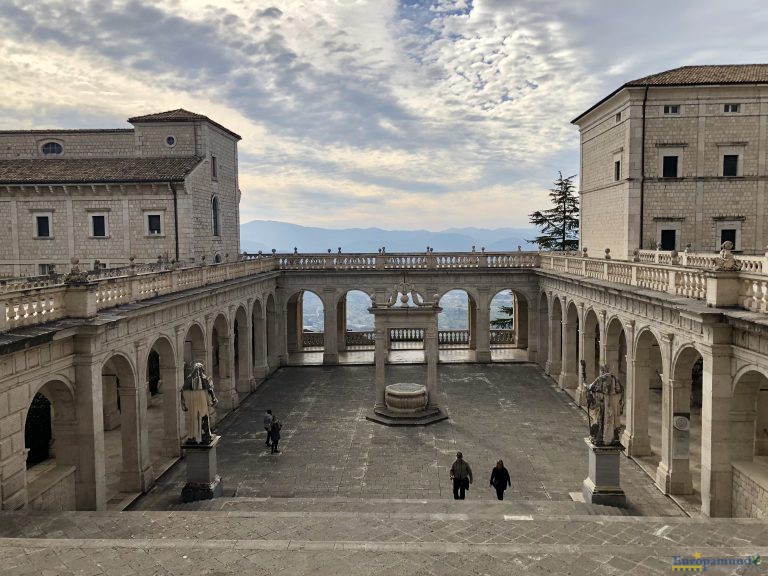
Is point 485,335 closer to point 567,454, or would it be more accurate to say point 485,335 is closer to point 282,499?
point 567,454

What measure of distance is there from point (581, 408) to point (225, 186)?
28265 mm

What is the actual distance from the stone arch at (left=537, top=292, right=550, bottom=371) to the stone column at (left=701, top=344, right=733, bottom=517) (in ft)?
68.8

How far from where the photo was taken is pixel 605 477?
15.2 metres

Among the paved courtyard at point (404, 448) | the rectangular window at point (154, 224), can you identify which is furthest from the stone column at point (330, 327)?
the rectangular window at point (154, 224)

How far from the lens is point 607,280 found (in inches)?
899

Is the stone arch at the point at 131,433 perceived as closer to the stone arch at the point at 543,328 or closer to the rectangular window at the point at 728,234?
the stone arch at the point at 543,328

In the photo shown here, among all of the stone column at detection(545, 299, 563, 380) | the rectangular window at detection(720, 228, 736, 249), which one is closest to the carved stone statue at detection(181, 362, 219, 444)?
the stone column at detection(545, 299, 563, 380)

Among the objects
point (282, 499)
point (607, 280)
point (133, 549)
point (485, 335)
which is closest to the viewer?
point (133, 549)

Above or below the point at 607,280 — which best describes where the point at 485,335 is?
below

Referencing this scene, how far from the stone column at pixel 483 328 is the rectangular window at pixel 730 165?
14517mm

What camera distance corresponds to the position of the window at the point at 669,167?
31.5 meters

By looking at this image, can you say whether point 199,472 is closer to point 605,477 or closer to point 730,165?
point 605,477

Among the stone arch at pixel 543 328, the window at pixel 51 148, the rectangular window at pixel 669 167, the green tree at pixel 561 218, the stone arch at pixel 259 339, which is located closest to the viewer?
the rectangular window at pixel 669 167

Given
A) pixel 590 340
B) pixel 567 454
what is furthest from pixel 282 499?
pixel 590 340
